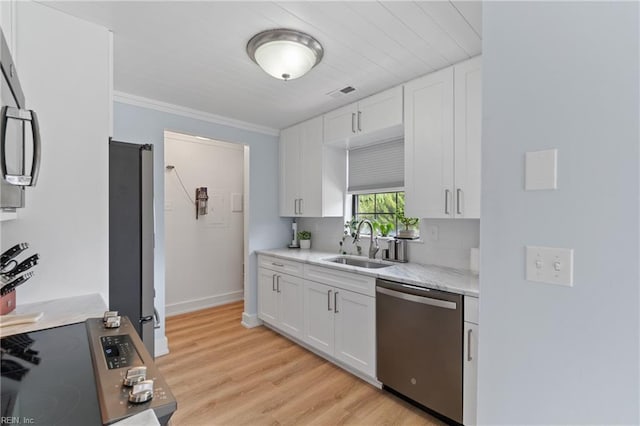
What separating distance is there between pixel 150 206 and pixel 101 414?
59.3 inches

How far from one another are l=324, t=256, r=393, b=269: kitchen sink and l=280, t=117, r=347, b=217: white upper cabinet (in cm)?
50

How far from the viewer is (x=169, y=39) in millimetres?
1848

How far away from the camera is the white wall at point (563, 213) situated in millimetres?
893

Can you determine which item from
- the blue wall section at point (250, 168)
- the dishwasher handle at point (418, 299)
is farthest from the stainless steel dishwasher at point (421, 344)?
the blue wall section at point (250, 168)

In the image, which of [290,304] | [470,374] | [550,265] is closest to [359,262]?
[290,304]

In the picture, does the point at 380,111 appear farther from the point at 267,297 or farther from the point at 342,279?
the point at 267,297

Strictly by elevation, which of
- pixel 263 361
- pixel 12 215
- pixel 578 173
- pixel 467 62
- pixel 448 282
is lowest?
pixel 263 361

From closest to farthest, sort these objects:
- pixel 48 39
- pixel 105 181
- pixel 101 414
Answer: pixel 101 414, pixel 48 39, pixel 105 181

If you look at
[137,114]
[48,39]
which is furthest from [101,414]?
[137,114]

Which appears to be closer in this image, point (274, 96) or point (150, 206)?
point (150, 206)

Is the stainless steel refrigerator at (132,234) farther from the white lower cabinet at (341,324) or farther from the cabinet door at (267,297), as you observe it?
the cabinet door at (267,297)

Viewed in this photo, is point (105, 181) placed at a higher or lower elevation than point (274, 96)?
lower

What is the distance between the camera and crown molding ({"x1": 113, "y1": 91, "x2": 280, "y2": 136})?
8.95ft

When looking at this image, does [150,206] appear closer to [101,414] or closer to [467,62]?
[101,414]
